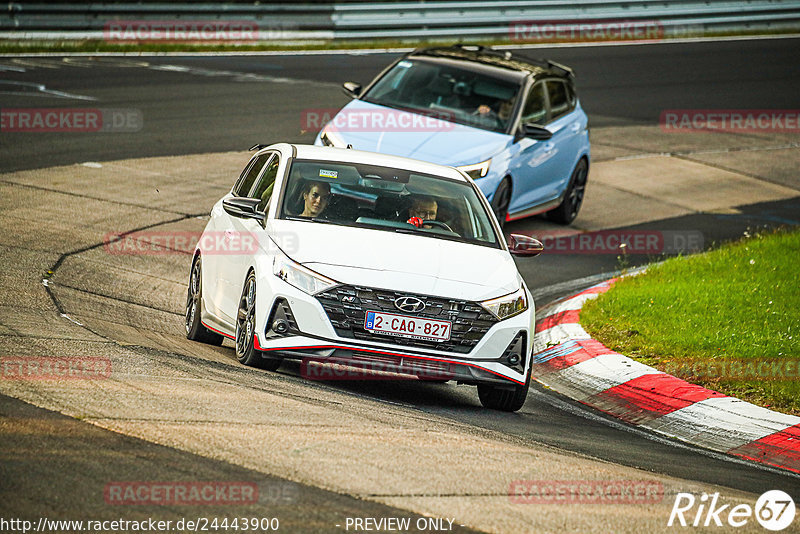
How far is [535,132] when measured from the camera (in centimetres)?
1473

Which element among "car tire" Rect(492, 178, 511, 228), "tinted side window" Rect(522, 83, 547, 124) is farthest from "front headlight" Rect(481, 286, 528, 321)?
"tinted side window" Rect(522, 83, 547, 124)

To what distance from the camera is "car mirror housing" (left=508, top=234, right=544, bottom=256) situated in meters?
9.15

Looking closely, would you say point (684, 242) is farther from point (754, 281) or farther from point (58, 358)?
point (58, 358)

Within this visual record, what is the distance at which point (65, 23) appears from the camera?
25359 millimetres

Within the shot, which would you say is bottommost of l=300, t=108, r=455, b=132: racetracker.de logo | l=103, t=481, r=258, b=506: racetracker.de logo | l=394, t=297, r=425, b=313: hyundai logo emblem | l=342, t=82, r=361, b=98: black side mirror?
l=103, t=481, r=258, b=506: racetracker.de logo

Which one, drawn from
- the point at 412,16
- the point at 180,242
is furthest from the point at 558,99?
the point at 412,16

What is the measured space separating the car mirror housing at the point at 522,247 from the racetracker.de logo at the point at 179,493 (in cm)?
420

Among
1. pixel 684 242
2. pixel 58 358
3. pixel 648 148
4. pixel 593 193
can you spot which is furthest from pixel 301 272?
pixel 648 148

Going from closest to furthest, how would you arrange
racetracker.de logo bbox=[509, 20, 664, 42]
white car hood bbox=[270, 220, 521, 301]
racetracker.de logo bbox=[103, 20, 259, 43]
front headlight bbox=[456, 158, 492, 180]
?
white car hood bbox=[270, 220, 521, 301], front headlight bbox=[456, 158, 492, 180], racetracker.de logo bbox=[103, 20, 259, 43], racetracker.de logo bbox=[509, 20, 664, 42]

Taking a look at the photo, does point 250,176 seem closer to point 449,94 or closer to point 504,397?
point 504,397

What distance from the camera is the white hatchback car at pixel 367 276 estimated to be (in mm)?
7801

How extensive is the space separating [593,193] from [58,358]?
12.1 m

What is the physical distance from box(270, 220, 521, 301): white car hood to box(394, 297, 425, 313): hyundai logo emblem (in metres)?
0.06

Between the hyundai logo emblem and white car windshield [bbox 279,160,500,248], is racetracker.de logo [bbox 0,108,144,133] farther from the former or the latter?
the hyundai logo emblem
